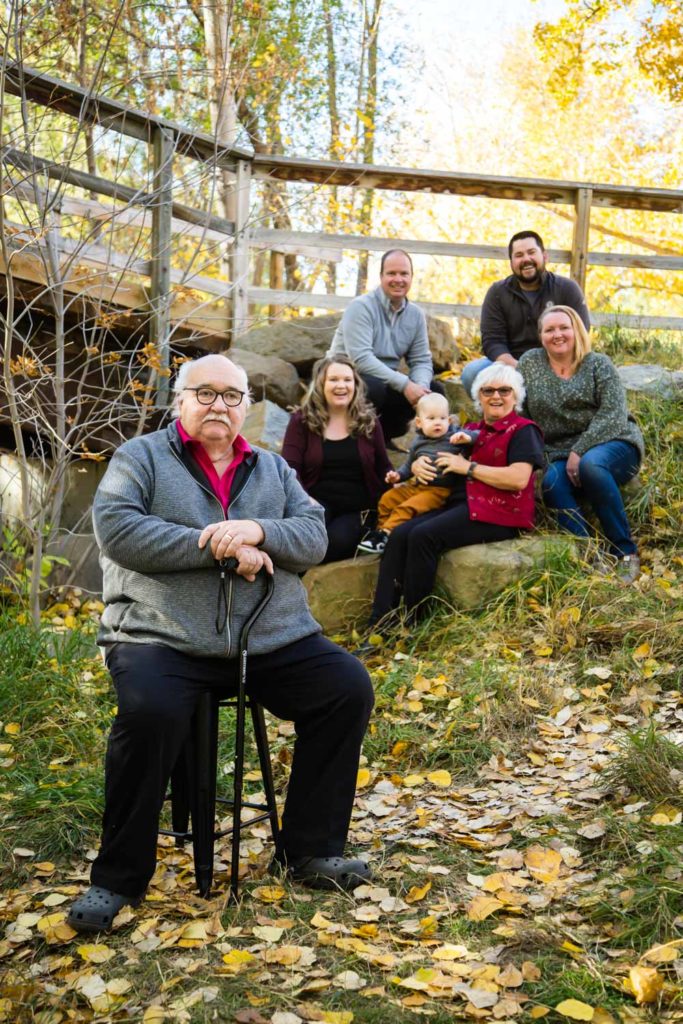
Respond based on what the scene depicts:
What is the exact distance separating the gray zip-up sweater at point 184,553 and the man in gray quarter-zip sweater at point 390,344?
309 cm

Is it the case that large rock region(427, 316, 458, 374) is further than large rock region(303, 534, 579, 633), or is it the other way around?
large rock region(427, 316, 458, 374)

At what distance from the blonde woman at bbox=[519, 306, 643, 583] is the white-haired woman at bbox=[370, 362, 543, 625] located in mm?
364

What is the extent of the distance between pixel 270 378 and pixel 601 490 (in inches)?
114

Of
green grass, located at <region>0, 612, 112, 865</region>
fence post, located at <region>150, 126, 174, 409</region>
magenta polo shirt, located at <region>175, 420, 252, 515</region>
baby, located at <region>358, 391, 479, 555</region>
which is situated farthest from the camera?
fence post, located at <region>150, 126, 174, 409</region>

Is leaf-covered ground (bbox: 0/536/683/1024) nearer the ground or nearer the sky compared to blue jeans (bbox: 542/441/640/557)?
nearer the ground

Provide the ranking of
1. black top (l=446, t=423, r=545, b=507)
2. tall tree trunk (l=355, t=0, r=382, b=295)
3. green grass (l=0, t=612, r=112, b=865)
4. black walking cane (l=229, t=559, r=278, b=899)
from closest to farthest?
1. black walking cane (l=229, t=559, r=278, b=899)
2. green grass (l=0, t=612, r=112, b=865)
3. black top (l=446, t=423, r=545, b=507)
4. tall tree trunk (l=355, t=0, r=382, b=295)

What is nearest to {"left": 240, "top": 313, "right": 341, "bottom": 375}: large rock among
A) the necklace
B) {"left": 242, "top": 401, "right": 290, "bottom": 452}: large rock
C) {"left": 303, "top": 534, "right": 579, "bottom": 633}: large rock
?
{"left": 242, "top": 401, "right": 290, "bottom": 452}: large rock

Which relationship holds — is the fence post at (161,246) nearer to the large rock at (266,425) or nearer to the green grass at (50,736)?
the large rock at (266,425)

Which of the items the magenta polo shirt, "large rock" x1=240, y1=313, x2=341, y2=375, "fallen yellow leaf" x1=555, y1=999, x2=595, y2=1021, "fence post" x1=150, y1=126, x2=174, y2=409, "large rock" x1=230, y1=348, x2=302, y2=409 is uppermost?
"fence post" x1=150, y1=126, x2=174, y2=409

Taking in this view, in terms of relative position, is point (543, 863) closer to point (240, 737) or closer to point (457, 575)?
point (240, 737)

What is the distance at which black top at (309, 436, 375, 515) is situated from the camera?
5727 millimetres

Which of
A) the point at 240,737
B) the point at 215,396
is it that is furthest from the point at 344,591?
the point at 240,737

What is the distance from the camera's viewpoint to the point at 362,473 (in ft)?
19.0

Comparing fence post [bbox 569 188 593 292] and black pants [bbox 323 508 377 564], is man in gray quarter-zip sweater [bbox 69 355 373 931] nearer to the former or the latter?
black pants [bbox 323 508 377 564]
